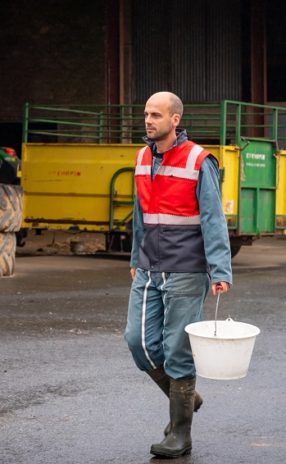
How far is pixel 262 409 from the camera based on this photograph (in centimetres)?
704

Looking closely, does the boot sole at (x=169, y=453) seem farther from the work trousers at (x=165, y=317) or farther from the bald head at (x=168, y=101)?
the bald head at (x=168, y=101)

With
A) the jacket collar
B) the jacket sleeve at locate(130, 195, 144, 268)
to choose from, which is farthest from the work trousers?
the jacket collar

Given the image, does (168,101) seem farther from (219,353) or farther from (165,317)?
(219,353)

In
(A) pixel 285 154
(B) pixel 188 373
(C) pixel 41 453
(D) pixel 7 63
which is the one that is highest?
(D) pixel 7 63

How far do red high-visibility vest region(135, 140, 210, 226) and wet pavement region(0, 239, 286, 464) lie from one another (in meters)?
1.21

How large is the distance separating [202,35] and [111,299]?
14421 millimetres

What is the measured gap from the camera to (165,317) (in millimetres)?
6016

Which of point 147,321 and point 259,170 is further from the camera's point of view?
point 259,170

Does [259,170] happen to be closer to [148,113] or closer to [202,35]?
[202,35]

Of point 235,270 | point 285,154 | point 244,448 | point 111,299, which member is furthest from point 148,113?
point 285,154

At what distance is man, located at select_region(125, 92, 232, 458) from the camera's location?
19.5ft

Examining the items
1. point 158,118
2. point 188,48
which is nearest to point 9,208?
point 158,118

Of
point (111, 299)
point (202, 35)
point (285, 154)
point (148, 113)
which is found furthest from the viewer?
point (202, 35)

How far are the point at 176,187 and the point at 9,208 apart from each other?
8850 millimetres
